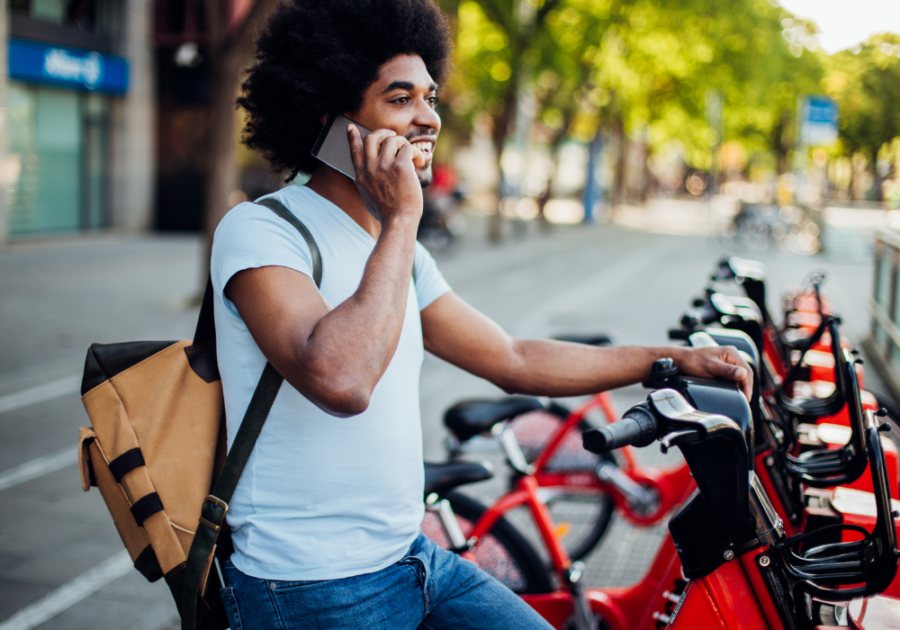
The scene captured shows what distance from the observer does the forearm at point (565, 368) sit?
194 cm

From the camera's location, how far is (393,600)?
155 cm

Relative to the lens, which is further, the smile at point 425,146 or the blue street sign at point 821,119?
the blue street sign at point 821,119

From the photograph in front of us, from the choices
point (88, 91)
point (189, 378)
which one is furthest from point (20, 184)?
point (189, 378)

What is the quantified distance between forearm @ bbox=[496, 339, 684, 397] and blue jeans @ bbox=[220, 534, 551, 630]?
48cm

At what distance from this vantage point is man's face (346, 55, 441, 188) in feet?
Answer: 5.28

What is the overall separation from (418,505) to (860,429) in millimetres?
1077

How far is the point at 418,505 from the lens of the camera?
1649 millimetres

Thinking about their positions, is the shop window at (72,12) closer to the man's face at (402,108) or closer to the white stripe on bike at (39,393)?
the white stripe on bike at (39,393)

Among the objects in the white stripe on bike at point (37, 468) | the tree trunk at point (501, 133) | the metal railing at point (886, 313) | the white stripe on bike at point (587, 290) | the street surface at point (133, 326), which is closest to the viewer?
the street surface at point (133, 326)

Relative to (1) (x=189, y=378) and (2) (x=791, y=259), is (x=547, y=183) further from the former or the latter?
(1) (x=189, y=378)

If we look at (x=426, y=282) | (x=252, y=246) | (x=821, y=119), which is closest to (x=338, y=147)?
(x=252, y=246)

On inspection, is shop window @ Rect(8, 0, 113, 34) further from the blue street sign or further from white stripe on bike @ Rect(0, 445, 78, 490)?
the blue street sign

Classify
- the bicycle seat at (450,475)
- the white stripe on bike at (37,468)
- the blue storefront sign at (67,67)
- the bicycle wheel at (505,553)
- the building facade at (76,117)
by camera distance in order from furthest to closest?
the building facade at (76,117) → the blue storefront sign at (67,67) → the white stripe on bike at (37,468) → the bicycle wheel at (505,553) → the bicycle seat at (450,475)

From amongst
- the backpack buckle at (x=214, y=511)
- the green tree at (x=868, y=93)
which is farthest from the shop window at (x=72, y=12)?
the backpack buckle at (x=214, y=511)
